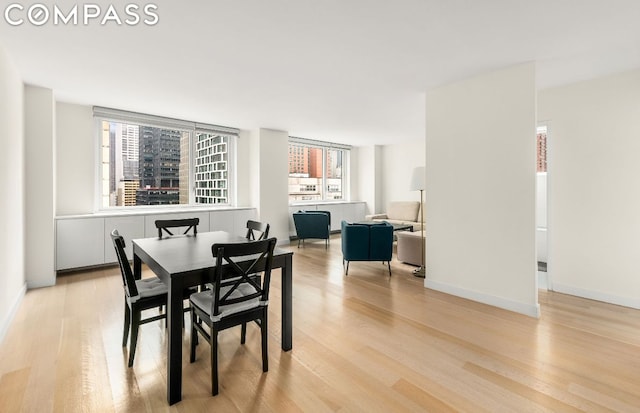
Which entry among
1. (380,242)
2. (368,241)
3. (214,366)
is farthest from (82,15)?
(380,242)

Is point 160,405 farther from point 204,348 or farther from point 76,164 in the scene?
point 76,164

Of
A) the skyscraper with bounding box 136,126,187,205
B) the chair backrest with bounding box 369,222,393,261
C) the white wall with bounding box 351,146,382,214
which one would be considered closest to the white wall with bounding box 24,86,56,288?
the skyscraper with bounding box 136,126,187,205

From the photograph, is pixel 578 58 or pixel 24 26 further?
pixel 578 58

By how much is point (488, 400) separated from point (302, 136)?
20.9 feet

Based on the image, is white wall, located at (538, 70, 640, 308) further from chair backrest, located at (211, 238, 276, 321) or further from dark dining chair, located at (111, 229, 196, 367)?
dark dining chair, located at (111, 229, 196, 367)

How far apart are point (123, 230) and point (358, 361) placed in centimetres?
431

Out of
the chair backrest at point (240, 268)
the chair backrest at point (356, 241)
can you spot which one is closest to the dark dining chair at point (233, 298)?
the chair backrest at point (240, 268)

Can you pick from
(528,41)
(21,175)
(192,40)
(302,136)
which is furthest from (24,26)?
(302,136)

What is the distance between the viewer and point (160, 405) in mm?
1726

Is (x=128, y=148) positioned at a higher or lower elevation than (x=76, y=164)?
higher

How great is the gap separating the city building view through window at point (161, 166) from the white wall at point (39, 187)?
1.22m

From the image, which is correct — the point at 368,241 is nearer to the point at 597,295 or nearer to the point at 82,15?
the point at 597,295

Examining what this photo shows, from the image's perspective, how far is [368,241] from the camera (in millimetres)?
4383

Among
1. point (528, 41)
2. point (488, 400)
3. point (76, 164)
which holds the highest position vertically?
point (528, 41)
